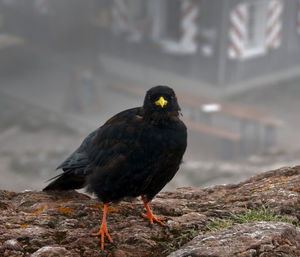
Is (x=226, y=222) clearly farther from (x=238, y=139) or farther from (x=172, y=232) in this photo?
(x=238, y=139)

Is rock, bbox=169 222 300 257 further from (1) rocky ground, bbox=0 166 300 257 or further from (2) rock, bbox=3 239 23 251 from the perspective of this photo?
(2) rock, bbox=3 239 23 251

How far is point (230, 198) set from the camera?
12.1 feet

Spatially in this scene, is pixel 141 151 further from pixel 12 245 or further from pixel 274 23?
pixel 274 23

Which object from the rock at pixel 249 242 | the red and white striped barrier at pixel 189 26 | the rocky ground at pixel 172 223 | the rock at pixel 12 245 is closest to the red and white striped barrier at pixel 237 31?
the red and white striped barrier at pixel 189 26

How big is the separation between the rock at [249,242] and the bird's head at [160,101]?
79 centimetres

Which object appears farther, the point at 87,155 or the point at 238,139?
the point at 238,139

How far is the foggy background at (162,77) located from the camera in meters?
12.6

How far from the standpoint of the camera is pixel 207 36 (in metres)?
17.5

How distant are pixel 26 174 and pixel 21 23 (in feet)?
46.5

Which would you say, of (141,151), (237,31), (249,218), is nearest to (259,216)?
(249,218)

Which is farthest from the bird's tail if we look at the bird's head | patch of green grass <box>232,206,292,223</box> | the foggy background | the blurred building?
the blurred building

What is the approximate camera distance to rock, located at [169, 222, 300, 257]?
2.63 meters

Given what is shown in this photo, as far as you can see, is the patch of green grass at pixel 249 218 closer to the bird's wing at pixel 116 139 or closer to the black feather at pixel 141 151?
the black feather at pixel 141 151

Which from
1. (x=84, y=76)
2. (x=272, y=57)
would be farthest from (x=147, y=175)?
(x=272, y=57)
